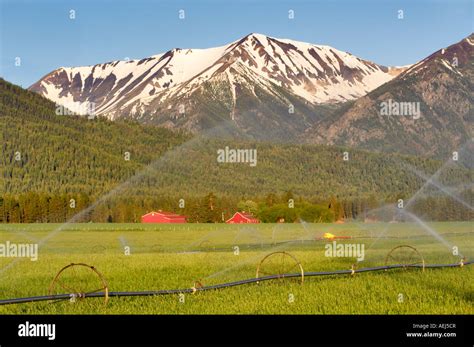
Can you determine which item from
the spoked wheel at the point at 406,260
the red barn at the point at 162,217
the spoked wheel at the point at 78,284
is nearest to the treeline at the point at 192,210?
the red barn at the point at 162,217

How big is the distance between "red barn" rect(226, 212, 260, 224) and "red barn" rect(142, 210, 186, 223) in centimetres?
672

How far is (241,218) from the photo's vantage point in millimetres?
87750

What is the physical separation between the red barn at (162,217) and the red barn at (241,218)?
6.72m

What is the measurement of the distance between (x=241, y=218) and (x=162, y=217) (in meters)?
Result: 11.2

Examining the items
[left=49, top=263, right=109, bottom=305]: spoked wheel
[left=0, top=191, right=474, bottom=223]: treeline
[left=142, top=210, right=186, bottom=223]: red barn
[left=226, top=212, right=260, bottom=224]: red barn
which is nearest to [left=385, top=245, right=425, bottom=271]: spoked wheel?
[left=49, top=263, right=109, bottom=305]: spoked wheel

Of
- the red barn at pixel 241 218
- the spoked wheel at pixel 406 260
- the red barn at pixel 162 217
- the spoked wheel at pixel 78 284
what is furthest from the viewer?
the red barn at pixel 162 217

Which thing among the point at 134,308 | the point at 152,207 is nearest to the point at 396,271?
the point at 134,308

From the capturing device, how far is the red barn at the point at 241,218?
8638 centimetres

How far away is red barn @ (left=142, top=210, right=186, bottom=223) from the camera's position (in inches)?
3484

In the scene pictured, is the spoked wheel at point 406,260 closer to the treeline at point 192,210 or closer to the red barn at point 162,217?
the treeline at point 192,210

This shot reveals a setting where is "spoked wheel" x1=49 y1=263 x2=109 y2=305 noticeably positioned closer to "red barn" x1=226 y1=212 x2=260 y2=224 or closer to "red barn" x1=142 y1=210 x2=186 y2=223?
"red barn" x1=226 y1=212 x2=260 y2=224
